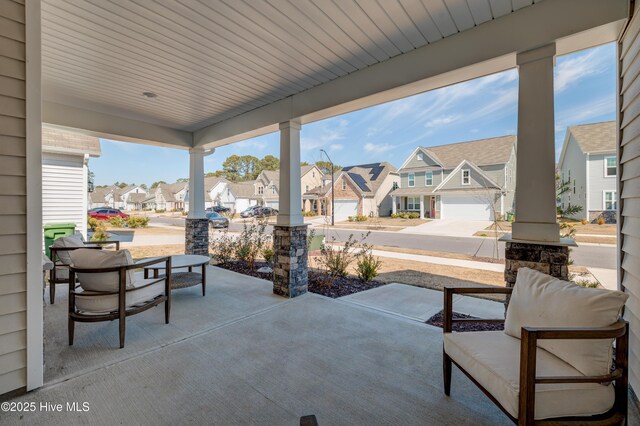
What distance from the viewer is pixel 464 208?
641 inches

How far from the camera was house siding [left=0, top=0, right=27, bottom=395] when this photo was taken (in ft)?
6.29

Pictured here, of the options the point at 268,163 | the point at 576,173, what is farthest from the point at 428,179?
the point at 268,163

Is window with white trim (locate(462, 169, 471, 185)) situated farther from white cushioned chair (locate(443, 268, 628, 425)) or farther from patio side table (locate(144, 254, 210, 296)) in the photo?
white cushioned chair (locate(443, 268, 628, 425))

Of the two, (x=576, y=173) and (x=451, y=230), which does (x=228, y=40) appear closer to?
(x=576, y=173)

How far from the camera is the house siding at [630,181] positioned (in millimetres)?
1938

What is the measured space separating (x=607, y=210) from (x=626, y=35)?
35.0 feet

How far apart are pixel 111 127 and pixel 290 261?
4.14 m

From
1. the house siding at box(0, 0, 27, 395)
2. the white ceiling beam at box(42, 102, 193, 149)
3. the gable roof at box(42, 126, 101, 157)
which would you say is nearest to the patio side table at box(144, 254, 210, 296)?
the house siding at box(0, 0, 27, 395)

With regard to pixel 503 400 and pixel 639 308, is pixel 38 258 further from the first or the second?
pixel 639 308

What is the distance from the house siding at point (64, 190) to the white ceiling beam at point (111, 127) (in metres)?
3.75

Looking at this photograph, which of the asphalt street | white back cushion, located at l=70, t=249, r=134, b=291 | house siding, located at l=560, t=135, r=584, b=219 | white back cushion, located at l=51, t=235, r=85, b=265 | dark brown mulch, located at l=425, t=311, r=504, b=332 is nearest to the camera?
white back cushion, located at l=70, t=249, r=134, b=291

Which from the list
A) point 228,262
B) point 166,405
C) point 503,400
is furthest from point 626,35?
point 228,262

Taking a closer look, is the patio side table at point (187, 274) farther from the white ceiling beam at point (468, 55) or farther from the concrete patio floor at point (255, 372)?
the white ceiling beam at point (468, 55)

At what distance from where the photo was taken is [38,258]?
2.08 m
